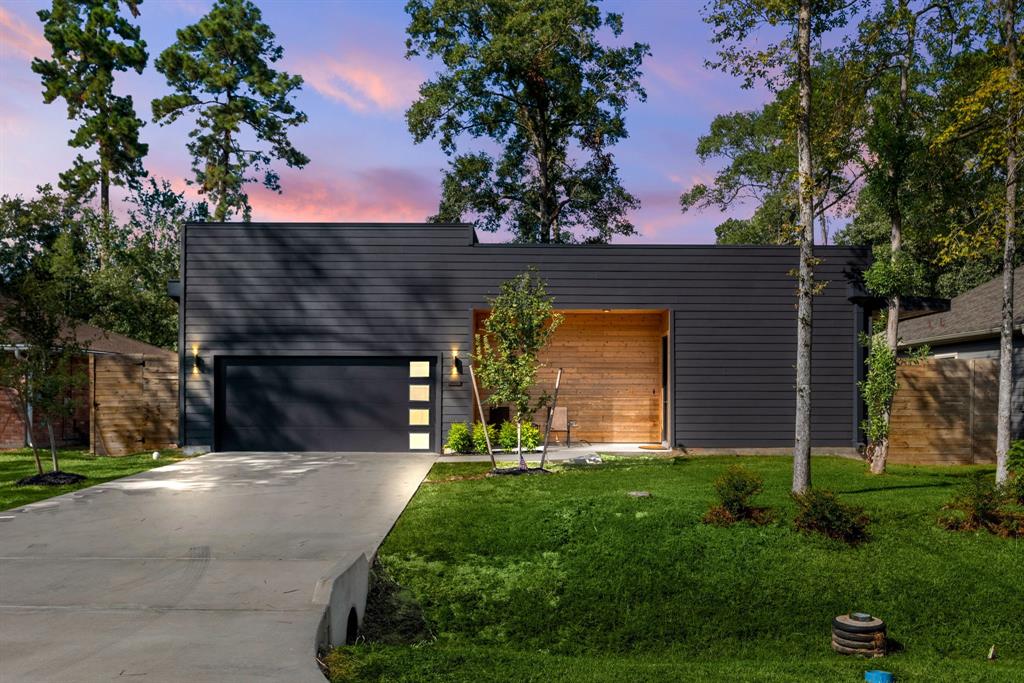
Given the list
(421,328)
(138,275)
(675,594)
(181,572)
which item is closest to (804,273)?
(675,594)

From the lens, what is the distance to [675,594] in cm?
618

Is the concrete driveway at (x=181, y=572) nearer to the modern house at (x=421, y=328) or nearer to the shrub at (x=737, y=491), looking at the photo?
the modern house at (x=421, y=328)

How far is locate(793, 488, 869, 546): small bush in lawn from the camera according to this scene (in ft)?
23.0

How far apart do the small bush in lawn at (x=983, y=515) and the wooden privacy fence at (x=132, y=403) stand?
1331 centimetres

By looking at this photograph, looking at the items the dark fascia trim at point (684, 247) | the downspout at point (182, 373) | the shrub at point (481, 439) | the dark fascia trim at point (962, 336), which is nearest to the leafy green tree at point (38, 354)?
the downspout at point (182, 373)

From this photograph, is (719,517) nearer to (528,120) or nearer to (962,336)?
(962,336)

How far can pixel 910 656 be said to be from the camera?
209 inches

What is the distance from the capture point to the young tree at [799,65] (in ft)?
27.6

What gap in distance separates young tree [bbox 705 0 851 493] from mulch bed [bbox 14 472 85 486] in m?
10.1

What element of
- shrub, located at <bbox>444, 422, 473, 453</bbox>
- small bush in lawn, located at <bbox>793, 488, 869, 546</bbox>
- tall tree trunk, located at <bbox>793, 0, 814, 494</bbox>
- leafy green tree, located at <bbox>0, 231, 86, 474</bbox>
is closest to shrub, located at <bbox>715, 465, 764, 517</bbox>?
small bush in lawn, located at <bbox>793, 488, 869, 546</bbox>

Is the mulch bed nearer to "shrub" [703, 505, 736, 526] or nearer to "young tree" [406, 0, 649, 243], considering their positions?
"shrub" [703, 505, 736, 526]

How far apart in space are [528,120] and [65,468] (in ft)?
59.4

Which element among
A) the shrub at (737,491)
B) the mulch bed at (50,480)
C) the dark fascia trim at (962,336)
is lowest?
the mulch bed at (50,480)

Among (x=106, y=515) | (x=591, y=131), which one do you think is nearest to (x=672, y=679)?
(x=106, y=515)
